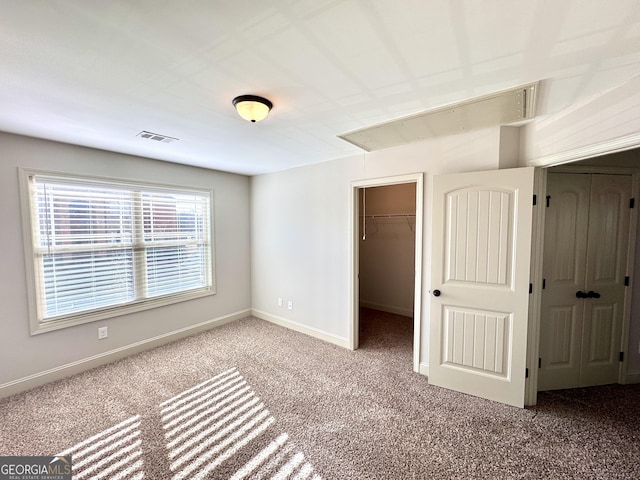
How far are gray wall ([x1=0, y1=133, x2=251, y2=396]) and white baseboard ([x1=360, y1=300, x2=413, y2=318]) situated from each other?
2595 millimetres

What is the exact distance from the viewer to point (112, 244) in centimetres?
305

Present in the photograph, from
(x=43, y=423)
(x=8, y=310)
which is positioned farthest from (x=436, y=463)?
(x=8, y=310)

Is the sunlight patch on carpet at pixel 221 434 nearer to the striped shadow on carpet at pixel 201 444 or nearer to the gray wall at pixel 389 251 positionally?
the striped shadow on carpet at pixel 201 444

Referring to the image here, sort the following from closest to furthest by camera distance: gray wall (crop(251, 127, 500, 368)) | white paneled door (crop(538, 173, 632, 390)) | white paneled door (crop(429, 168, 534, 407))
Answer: white paneled door (crop(429, 168, 534, 407)), white paneled door (crop(538, 173, 632, 390)), gray wall (crop(251, 127, 500, 368))

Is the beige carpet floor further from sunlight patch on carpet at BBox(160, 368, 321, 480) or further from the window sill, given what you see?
the window sill

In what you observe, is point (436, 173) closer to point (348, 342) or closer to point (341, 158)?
point (341, 158)

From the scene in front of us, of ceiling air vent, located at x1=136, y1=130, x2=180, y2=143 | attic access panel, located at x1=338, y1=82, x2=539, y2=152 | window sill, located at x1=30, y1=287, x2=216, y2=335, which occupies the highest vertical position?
ceiling air vent, located at x1=136, y1=130, x2=180, y2=143

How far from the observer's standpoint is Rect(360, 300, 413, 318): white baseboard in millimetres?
4680

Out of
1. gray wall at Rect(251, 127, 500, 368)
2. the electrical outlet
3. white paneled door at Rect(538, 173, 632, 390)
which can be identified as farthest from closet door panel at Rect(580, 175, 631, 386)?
the electrical outlet

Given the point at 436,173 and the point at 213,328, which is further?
the point at 213,328

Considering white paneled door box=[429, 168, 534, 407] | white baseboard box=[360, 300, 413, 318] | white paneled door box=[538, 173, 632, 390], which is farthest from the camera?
white baseboard box=[360, 300, 413, 318]

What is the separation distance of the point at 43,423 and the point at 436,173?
156 inches

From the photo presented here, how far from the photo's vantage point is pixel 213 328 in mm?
4020

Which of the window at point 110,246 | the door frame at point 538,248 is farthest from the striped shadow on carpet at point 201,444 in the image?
the door frame at point 538,248
